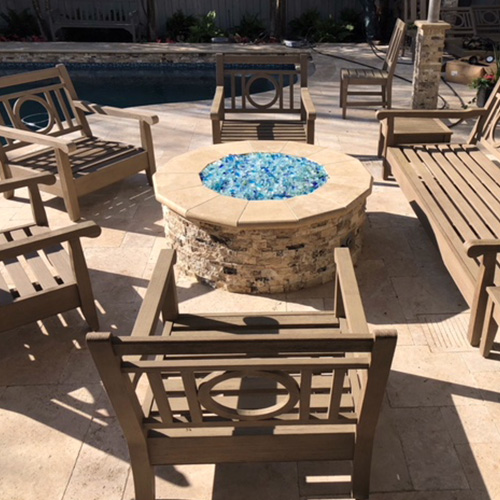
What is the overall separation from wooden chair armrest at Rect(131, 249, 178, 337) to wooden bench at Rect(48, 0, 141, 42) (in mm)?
12465

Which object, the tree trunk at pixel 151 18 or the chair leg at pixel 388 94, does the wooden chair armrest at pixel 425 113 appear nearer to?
the chair leg at pixel 388 94

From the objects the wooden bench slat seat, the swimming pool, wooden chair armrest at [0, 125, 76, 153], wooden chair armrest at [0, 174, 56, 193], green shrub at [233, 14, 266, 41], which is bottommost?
the swimming pool

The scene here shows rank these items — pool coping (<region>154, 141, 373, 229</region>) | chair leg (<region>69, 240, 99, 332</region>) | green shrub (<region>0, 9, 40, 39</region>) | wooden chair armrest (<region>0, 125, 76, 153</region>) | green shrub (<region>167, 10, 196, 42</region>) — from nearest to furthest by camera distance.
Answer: chair leg (<region>69, 240, 99, 332</region>) → pool coping (<region>154, 141, 373, 229</region>) → wooden chair armrest (<region>0, 125, 76, 153</region>) → green shrub (<region>167, 10, 196, 42</region>) → green shrub (<region>0, 9, 40, 39</region>)

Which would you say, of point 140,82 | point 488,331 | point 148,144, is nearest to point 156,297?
point 488,331

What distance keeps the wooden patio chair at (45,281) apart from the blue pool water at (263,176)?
1214mm

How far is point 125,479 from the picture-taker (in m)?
2.27

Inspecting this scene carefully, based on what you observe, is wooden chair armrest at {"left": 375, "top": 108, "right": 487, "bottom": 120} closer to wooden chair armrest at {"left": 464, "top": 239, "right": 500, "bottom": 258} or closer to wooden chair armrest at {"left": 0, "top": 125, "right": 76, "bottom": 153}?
wooden chair armrest at {"left": 464, "top": 239, "right": 500, "bottom": 258}

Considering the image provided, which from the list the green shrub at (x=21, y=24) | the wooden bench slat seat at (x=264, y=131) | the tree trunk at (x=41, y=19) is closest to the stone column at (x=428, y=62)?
the wooden bench slat seat at (x=264, y=131)

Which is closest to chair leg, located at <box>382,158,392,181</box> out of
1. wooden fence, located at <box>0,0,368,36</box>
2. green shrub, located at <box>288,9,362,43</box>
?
green shrub, located at <box>288,9,362,43</box>

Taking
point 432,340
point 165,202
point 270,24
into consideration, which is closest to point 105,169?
point 165,202

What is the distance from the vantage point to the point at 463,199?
3691 mm

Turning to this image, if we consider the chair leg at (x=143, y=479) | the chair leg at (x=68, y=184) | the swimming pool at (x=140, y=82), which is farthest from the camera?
the swimming pool at (x=140, y=82)

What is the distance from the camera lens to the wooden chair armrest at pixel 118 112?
186 inches

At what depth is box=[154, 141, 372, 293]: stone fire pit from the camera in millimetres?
3352
